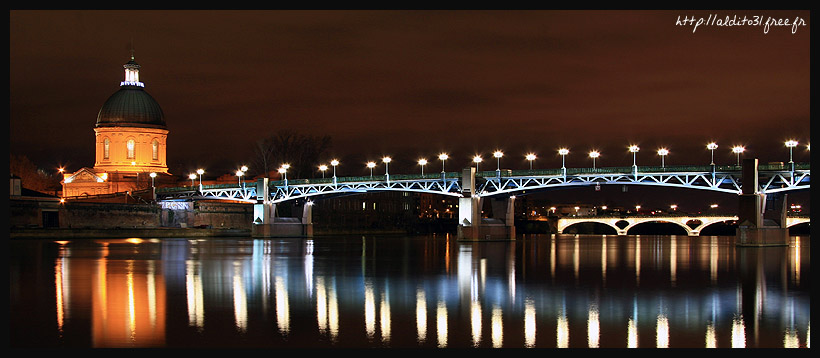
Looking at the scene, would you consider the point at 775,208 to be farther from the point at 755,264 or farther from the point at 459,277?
the point at 459,277

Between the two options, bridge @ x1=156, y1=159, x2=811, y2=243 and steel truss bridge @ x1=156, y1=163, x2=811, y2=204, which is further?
steel truss bridge @ x1=156, y1=163, x2=811, y2=204

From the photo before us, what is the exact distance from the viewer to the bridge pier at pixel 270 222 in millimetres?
113438

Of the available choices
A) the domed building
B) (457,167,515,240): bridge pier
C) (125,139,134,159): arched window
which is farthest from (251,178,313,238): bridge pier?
(125,139,134,159): arched window

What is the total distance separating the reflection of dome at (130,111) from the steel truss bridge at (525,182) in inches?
484

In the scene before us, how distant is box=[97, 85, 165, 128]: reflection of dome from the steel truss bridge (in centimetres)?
1230

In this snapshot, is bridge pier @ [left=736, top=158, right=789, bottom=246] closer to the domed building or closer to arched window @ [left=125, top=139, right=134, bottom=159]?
the domed building

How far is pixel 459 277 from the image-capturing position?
137ft

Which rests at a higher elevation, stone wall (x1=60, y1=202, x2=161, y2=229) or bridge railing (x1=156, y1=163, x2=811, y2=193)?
bridge railing (x1=156, y1=163, x2=811, y2=193)

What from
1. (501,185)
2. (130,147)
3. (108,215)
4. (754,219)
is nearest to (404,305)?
(754,219)

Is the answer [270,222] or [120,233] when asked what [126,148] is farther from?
[120,233]

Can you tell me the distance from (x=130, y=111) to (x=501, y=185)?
2245 inches

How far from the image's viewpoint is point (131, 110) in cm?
13400

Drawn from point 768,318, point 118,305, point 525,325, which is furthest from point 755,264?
point 118,305

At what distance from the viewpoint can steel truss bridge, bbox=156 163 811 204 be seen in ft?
272
